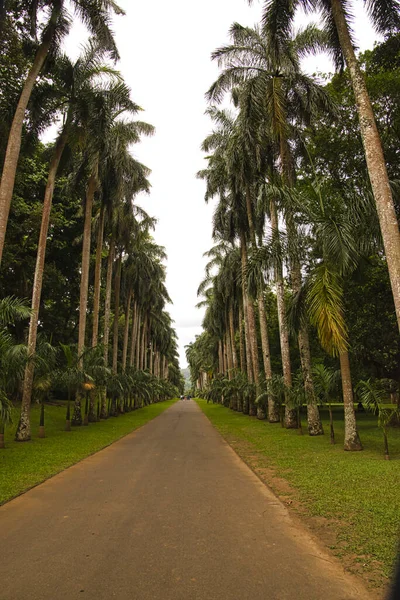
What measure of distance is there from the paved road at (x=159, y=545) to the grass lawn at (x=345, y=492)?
353 mm

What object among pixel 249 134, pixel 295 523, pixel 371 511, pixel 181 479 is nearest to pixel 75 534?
pixel 295 523

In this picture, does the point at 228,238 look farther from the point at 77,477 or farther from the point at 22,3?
the point at 77,477

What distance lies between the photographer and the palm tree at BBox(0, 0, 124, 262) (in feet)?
Result: 38.0

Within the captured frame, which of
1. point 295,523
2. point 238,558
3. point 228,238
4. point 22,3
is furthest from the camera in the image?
point 228,238

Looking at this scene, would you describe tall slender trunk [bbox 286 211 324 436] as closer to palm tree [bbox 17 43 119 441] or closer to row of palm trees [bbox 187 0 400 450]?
row of palm trees [bbox 187 0 400 450]

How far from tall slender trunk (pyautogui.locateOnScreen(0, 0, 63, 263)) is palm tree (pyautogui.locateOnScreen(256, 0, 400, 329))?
7.98 metres

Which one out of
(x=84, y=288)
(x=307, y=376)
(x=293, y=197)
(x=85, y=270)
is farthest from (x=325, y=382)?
(x=85, y=270)

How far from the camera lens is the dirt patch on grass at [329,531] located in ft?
11.8

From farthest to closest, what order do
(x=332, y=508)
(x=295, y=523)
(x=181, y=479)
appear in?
(x=181, y=479) → (x=332, y=508) → (x=295, y=523)

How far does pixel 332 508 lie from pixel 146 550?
3.10 metres

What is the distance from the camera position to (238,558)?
4.04 m

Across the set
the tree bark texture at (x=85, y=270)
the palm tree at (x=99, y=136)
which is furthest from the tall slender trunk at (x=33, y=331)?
the tree bark texture at (x=85, y=270)

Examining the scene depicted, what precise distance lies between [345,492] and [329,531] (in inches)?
79.7

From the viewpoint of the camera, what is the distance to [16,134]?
1212 centimetres
